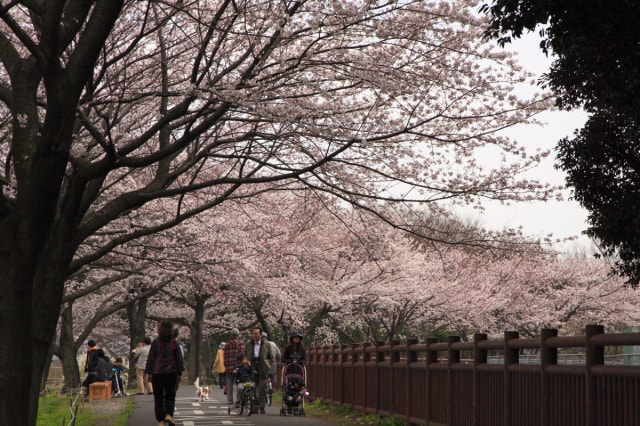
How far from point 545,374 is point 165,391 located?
5.62 meters

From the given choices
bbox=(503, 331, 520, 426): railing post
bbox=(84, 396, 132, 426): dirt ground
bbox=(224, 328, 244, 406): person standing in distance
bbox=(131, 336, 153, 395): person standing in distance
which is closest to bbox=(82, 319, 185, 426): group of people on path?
bbox=(84, 396, 132, 426): dirt ground

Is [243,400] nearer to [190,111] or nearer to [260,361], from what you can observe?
[260,361]

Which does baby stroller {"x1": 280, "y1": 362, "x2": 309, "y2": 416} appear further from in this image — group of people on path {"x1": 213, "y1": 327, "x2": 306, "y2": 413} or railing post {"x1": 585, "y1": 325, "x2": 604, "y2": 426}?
railing post {"x1": 585, "y1": 325, "x2": 604, "y2": 426}

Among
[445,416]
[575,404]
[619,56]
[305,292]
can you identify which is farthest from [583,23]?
[305,292]

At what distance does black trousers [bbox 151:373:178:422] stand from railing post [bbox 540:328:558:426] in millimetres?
5231

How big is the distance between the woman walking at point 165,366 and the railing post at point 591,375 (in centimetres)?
587

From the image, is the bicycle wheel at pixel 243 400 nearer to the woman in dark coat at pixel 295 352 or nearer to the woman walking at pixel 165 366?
the woman in dark coat at pixel 295 352

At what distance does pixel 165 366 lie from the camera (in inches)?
475

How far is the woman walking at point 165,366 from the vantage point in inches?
475

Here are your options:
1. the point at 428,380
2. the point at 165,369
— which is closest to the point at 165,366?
the point at 165,369

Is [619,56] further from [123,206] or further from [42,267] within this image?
[42,267]

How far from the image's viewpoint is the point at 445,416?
481 inches

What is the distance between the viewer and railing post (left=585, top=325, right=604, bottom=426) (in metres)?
8.05

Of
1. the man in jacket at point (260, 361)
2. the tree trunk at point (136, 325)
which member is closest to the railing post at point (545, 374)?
the man in jacket at point (260, 361)
